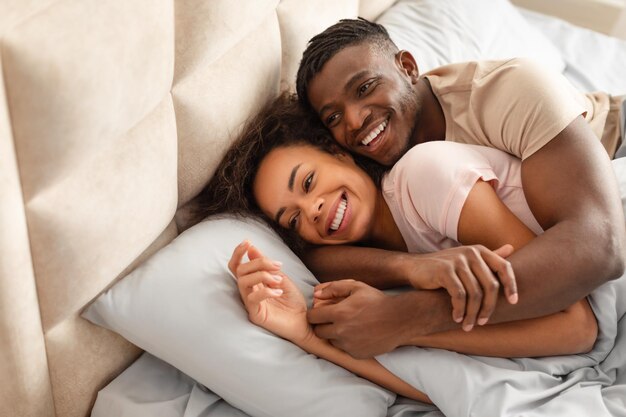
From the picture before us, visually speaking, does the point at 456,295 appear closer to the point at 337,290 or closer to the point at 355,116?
the point at 337,290

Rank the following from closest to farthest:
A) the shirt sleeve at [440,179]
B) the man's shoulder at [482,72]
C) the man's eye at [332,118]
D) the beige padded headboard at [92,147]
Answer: the beige padded headboard at [92,147] < the shirt sleeve at [440,179] < the man's shoulder at [482,72] < the man's eye at [332,118]

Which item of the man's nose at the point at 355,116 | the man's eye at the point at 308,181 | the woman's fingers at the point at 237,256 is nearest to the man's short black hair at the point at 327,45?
the man's nose at the point at 355,116

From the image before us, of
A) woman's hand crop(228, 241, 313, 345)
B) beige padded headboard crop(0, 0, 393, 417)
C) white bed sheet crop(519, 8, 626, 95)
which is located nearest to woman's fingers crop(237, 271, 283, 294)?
woman's hand crop(228, 241, 313, 345)

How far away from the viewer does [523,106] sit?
126 cm

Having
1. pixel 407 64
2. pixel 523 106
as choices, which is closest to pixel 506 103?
pixel 523 106

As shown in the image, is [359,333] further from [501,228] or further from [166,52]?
[166,52]

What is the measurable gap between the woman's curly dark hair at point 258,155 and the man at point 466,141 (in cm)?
3

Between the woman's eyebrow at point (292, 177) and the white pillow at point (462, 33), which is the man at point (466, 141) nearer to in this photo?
the woman's eyebrow at point (292, 177)

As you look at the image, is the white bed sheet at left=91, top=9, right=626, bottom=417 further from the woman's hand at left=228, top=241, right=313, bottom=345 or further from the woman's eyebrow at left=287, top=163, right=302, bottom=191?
the woman's eyebrow at left=287, top=163, right=302, bottom=191

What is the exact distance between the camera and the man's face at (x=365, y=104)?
1.38 meters

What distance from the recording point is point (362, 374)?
118 centimetres

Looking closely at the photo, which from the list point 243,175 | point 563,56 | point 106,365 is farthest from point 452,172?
point 563,56

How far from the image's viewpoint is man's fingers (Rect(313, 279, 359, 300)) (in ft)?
3.93

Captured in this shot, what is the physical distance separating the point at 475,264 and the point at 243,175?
0.46 metres
